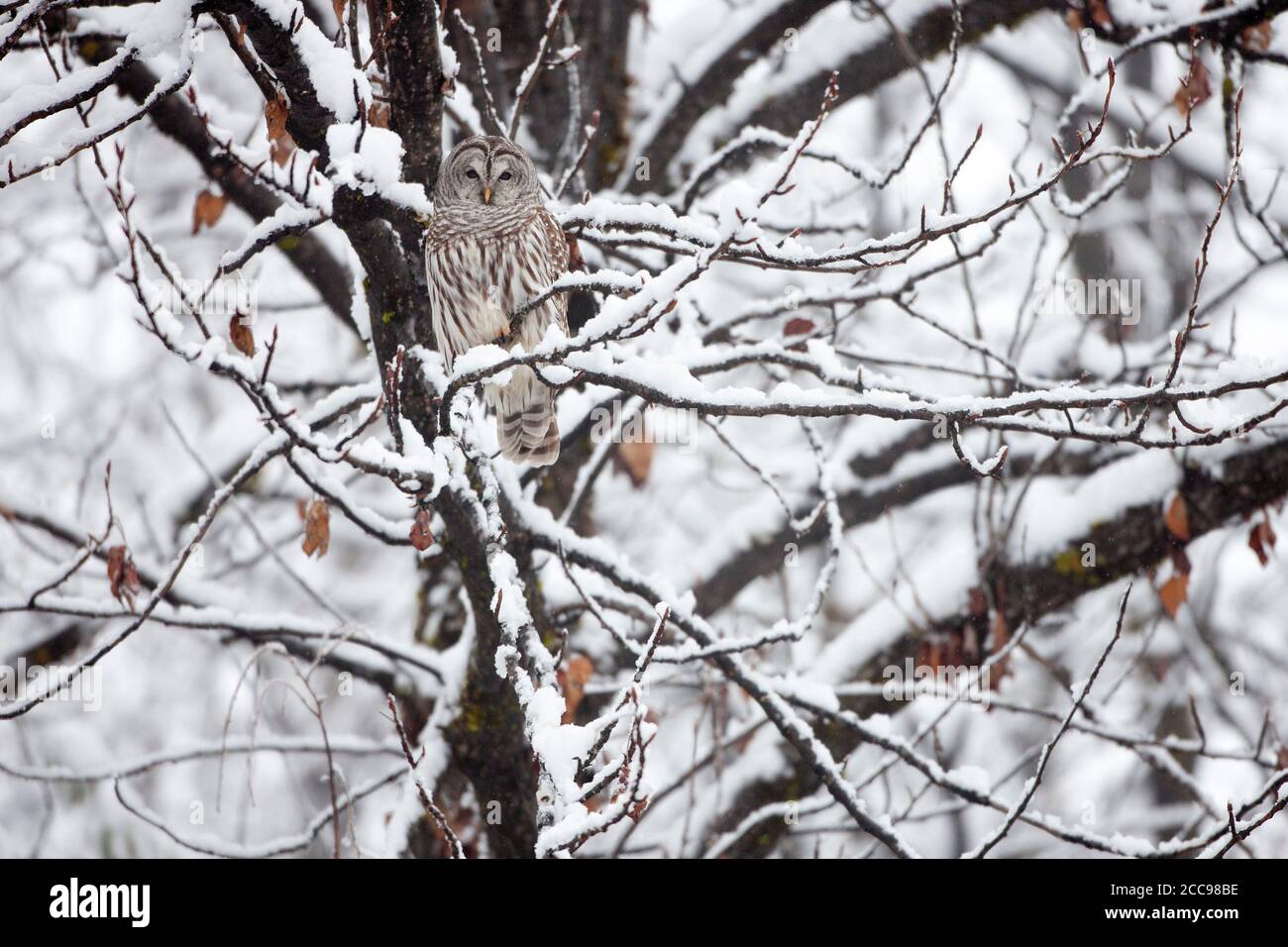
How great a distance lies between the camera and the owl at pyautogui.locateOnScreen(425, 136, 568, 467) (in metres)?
4.15

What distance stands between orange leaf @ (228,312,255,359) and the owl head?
5.70 ft

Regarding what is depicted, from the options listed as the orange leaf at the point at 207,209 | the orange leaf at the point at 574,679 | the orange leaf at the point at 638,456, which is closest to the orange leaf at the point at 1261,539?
the orange leaf at the point at 638,456

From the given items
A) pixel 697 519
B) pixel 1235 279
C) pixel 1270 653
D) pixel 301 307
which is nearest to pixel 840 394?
pixel 1235 279

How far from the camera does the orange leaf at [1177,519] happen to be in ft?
13.1

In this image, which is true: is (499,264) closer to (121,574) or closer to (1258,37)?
(121,574)

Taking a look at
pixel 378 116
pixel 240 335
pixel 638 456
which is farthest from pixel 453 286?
pixel 240 335

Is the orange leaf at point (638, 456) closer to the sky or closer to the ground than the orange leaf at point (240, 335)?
closer to the sky

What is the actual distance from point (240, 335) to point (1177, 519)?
10.6 ft

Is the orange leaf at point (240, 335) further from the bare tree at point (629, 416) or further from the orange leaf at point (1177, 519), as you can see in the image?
the orange leaf at point (1177, 519)

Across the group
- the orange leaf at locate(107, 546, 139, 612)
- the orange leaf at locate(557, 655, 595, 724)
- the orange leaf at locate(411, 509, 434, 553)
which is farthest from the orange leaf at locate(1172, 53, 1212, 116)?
the orange leaf at locate(107, 546, 139, 612)

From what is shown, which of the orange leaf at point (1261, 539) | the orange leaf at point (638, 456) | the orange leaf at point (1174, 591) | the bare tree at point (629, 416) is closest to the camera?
the bare tree at point (629, 416)

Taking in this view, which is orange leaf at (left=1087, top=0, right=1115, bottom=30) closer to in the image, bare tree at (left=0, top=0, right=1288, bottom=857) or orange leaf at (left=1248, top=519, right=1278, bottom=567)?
bare tree at (left=0, top=0, right=1288, bottom=857)

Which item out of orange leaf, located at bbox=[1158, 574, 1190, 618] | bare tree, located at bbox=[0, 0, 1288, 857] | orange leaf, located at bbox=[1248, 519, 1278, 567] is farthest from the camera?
orange leaf, located at bbox=[1158, 574, 1190, 618]

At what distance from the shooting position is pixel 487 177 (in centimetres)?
441
